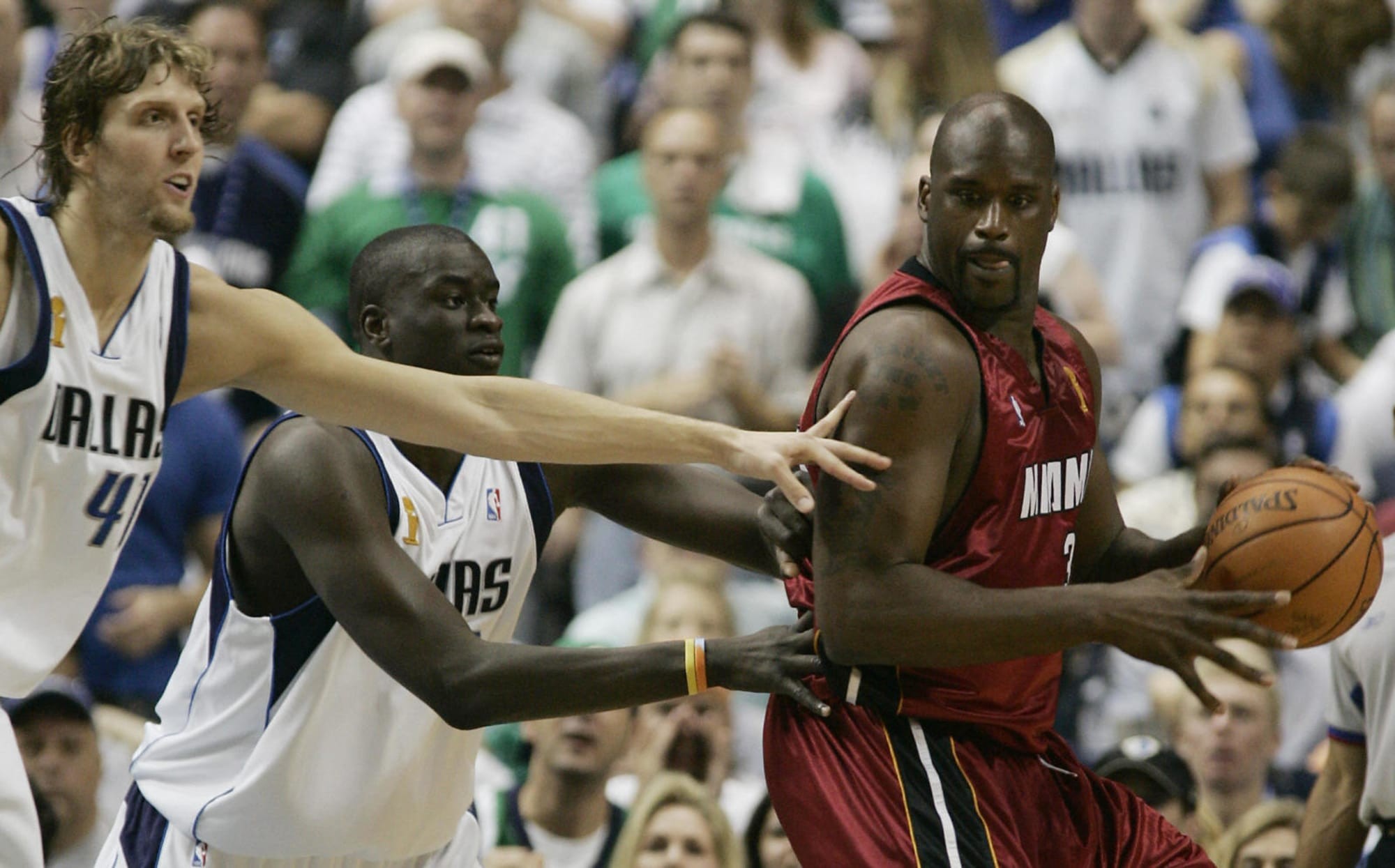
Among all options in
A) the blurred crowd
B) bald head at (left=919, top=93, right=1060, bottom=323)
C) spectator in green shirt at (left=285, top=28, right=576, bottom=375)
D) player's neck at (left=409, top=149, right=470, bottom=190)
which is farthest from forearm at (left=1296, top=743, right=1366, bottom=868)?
player's neck at (left=409, top=149, right=470, bottom=190)

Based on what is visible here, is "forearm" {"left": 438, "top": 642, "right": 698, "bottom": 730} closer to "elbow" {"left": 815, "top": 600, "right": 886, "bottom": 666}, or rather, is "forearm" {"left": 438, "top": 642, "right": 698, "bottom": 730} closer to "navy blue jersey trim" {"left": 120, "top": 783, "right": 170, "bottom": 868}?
"elbow" {"left": 815, "top": 600, "right": 886, "bottom": 666}

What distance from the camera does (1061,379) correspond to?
13.8ft

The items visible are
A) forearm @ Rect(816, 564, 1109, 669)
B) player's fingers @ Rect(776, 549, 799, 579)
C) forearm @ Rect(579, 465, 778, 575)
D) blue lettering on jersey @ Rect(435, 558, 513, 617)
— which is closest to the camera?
forearm @ Rect(816, 564, 1109, 669)

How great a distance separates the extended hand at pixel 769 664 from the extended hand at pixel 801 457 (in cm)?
29

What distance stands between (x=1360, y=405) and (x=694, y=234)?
2.85 meters

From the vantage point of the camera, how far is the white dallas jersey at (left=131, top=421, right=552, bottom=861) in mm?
4465

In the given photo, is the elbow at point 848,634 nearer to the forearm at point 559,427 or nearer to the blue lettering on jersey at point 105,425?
the forearm at point 559,427

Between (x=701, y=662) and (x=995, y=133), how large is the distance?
1.24 meters

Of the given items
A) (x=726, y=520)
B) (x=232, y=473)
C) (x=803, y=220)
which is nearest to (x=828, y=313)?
(x=803, y=220)

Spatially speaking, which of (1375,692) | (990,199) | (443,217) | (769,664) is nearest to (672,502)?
(769,664)

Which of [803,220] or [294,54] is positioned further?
[294,54]

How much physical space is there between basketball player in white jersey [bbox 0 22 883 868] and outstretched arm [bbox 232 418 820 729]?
0.65 feet

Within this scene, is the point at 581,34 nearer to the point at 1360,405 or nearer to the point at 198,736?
the point at 1360,405

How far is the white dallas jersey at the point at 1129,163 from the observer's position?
899cm
